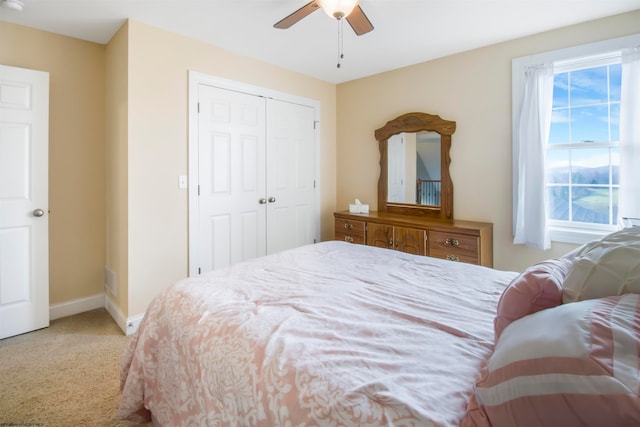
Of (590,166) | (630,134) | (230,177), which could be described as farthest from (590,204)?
(230,177)

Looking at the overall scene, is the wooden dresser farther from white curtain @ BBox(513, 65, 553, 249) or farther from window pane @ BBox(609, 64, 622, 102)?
window pane @ BBox(609, 64, 622, 102)

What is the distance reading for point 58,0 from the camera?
2338 millimetres

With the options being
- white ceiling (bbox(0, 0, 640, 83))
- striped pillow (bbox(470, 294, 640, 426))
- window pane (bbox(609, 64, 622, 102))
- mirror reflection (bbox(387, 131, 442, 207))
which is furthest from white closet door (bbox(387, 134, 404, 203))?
striped pillow (bbox(470, 294, 640, 426))

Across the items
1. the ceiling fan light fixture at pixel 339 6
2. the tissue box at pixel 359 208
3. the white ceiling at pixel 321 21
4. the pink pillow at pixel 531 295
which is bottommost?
the pink pillow at pixel 531 295

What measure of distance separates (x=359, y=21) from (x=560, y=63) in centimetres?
192

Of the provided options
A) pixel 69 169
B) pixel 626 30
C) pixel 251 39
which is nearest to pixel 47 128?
pixel 69 169

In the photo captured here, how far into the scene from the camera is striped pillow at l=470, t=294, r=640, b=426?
52 centimetres

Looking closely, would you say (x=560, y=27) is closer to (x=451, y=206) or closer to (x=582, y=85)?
(x=582, y=85)

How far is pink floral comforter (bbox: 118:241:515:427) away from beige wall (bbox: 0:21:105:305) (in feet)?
6.68

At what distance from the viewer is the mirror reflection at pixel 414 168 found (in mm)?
3588

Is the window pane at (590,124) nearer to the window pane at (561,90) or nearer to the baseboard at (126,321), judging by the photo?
the window pane at (561,90)

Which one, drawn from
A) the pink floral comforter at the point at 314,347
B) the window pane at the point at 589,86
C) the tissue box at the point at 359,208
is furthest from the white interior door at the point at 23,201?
the window pane at the point at 589,86

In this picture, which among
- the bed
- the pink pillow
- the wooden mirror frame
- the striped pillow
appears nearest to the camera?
the striped pillow

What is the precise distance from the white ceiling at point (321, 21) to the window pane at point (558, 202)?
1.38 metres
